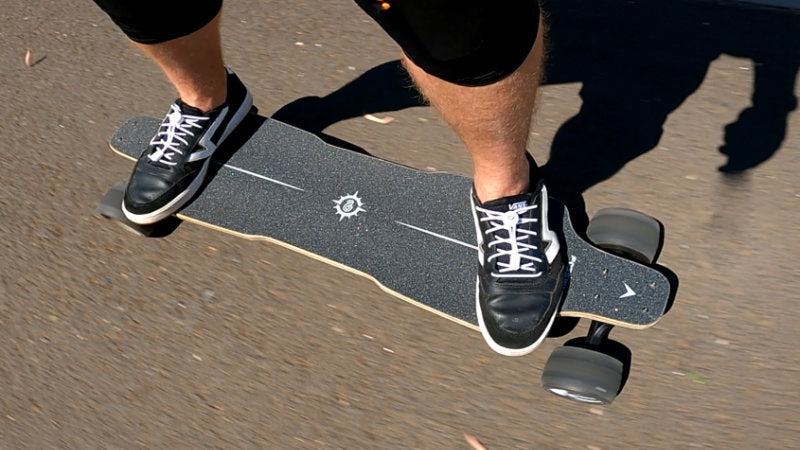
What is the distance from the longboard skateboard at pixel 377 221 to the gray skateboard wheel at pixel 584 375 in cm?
4

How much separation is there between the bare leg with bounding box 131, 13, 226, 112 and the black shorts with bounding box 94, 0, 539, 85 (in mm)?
854

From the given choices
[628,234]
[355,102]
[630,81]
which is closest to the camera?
[628,234]

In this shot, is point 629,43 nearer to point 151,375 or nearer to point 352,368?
point 352,368

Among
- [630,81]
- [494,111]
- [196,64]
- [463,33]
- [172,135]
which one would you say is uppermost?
[463,33]

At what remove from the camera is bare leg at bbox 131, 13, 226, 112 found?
7.36 feet

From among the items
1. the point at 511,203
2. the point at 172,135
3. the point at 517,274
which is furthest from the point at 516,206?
the point at 172,135

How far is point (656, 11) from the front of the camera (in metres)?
3.07

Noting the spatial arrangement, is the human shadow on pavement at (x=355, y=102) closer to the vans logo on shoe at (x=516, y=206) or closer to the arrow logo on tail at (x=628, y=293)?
the vans logo on shoe at (x=516, y=206)

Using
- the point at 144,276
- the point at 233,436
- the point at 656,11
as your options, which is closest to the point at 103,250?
the point at 144,276

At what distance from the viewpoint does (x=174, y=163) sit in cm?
244

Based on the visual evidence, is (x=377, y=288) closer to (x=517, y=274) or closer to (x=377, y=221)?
(x=377, y=221)

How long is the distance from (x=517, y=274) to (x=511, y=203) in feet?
0.61

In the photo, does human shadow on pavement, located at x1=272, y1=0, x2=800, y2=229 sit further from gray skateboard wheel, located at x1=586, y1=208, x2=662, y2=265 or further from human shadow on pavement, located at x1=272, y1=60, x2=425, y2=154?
gray skateboard wheel, located at x1=586, y1=208, x2=662, y2=265

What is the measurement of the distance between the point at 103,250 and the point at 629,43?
6.73 feet
